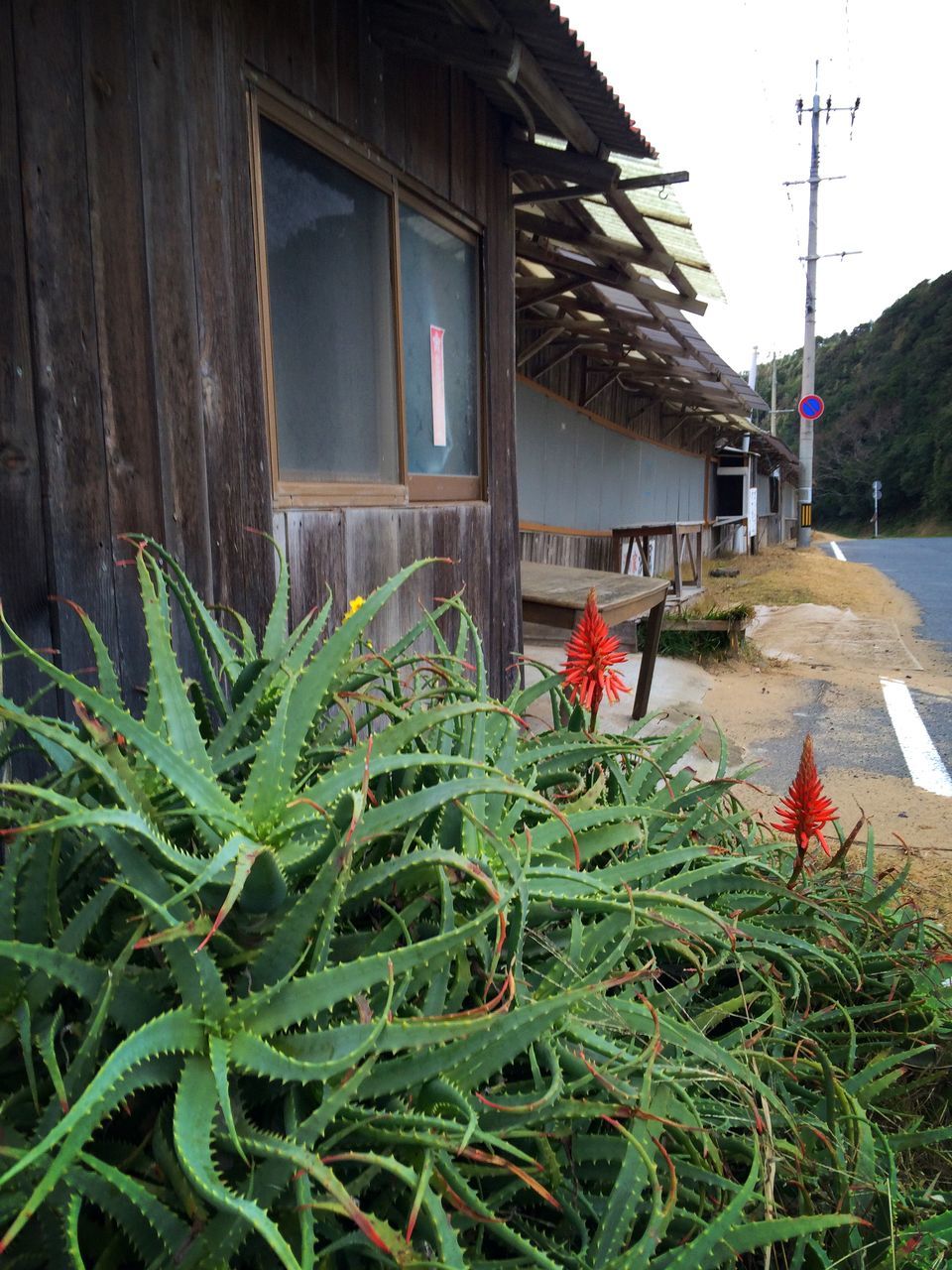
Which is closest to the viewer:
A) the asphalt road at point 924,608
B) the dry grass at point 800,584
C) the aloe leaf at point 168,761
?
the aloe leaf at point 168,761

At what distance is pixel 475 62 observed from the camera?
10.5 ft

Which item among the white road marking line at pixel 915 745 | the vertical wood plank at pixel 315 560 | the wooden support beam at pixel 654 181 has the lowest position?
the white road marking line at pixel 915 745

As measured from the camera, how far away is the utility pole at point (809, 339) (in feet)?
93.1

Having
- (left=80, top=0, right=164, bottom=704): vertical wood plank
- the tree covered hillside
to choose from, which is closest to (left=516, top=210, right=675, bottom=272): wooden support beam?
(left=80, top=0, right=164, bottom=704): vertical wood plank

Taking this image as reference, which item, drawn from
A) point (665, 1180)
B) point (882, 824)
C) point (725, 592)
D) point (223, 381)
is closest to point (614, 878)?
point (665, 1180)

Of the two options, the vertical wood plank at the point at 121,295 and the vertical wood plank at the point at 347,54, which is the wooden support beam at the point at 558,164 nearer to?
the vertical wood plank at the point at 347,54

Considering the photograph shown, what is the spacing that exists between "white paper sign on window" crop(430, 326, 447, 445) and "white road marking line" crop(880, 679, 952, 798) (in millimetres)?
3622

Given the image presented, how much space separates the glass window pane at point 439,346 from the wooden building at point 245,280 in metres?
0.02

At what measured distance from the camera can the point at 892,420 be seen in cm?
6625

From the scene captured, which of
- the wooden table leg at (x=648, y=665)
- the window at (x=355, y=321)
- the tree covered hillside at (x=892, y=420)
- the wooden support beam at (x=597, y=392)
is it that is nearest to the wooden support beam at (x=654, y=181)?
the window at (x=355, y=321)

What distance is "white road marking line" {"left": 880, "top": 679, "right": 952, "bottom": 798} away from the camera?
5.37 meters

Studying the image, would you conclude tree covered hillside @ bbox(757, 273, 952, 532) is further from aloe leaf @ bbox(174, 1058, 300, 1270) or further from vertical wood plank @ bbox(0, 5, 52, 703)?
aloe leaf @ bbox(174, 1058, 300, 1270)

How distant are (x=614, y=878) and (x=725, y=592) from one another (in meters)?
16.2

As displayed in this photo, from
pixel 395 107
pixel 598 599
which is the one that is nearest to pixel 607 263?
pixel 598 599
